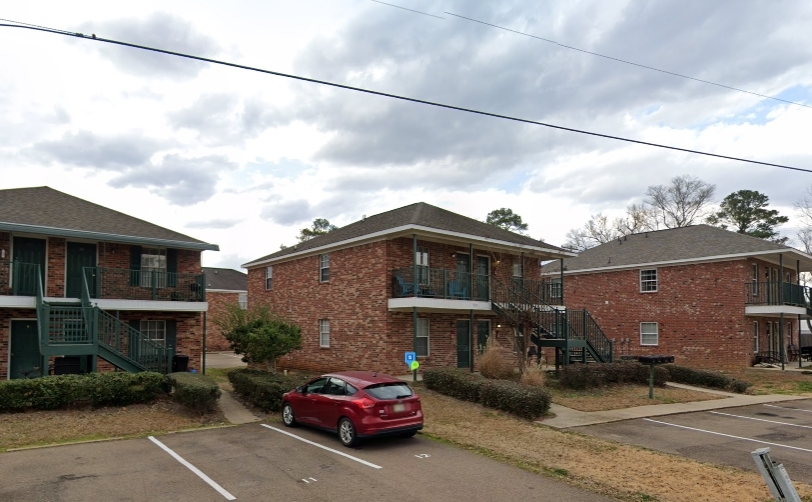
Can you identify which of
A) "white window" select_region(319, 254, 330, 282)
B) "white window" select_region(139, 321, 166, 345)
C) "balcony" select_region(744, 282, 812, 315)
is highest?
"white window" select_region(319, 254, 330, 282)

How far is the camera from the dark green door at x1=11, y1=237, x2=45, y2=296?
17.3m

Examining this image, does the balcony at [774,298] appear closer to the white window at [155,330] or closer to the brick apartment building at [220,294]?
the white window at [155,330]

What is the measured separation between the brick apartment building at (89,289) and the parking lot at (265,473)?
5558 mm

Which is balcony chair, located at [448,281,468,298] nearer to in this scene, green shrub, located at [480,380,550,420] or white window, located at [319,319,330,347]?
white window, located at [319,319,330,347]

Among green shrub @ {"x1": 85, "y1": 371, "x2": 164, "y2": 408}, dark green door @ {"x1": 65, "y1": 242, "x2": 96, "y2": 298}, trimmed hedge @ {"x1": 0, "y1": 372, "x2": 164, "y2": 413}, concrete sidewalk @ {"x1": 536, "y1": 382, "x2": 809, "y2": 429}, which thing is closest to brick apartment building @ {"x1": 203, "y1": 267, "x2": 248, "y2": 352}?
dark green door @ {"x1": 65, "y1": 242, "x2": 96, "y2": 298}

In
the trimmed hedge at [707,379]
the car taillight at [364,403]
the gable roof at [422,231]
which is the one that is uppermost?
the gable roof at [422,231]

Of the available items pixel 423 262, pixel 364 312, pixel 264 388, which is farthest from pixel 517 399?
pixel 423 262

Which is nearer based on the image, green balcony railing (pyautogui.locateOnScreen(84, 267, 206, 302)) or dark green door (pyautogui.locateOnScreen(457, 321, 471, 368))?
green balcony railing (pyautogui.locateOnScreen(84, 267, 206, 302))

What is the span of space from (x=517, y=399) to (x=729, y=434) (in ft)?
15.0

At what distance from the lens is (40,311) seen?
1600 cm

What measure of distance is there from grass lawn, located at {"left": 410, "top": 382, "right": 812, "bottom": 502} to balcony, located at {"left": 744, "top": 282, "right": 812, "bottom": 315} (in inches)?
746

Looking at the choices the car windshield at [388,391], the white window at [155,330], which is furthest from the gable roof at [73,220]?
the car windshield at [388,391]

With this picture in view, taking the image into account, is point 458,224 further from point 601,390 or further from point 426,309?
point 601,390

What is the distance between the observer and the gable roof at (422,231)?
20.8 metres
